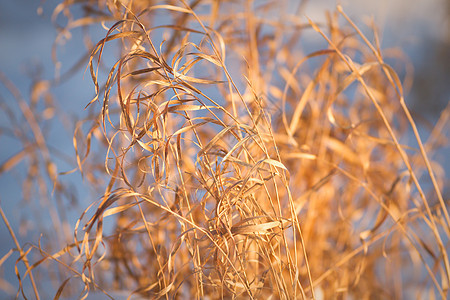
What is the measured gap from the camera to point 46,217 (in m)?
0.60

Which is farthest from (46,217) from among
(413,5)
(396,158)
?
(413,5)

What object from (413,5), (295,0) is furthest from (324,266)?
(413,5)

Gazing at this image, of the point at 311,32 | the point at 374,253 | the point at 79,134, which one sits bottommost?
the point at 374,253

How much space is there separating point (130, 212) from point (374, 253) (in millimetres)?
331

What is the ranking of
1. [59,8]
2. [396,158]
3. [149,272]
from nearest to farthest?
[59,8]
[149,272]
[396,158]

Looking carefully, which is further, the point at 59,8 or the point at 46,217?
the point at 46,217

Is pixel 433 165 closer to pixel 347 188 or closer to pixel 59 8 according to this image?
pixel 347 188

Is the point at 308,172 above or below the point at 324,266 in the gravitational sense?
above

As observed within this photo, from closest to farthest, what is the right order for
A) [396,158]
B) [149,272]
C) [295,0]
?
[149,272] → [396,158] → [295,0]

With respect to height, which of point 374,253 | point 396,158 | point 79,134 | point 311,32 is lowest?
point 374,253

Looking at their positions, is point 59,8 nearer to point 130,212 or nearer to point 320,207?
point 130,212

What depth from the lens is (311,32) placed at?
88 centimetres

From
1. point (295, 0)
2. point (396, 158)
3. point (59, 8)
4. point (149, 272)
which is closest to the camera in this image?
point (59, 8)

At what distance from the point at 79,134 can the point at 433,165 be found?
463mm
